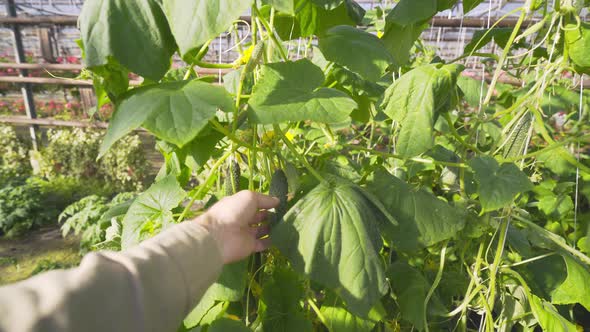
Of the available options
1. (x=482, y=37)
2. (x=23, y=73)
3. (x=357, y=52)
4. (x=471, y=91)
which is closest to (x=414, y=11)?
(x=357, y=52)

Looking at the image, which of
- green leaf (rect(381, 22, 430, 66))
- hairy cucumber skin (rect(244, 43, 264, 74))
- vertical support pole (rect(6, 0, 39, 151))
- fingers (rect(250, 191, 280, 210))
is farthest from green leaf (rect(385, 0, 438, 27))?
vertical support pole (rect(6, 0, 39, 151))

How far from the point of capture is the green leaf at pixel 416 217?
2.17ft

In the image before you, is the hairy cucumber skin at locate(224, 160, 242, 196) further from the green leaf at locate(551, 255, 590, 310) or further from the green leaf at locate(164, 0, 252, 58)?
the green leaf at locate(551, 255, 590, 310)

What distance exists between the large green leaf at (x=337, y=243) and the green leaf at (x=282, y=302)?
227mm

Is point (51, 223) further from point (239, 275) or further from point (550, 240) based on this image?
point (550, 240)

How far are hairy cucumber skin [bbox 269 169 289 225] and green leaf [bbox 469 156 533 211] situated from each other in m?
0.30

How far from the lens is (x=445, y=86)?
1.90ft

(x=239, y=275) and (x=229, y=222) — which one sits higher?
(x=229, y=222)

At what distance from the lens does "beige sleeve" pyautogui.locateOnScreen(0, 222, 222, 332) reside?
1.20 ft

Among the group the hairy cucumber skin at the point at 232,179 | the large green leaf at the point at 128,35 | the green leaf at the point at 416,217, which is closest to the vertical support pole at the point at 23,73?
the hairy cucumber skin at the point at 232,179

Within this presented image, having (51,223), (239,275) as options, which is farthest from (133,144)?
(239,275)

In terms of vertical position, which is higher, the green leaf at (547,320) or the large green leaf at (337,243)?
the large green leaf at (337,243)

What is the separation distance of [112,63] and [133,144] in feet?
11.1

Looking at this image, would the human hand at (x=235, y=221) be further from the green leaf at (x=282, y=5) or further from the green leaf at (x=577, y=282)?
the green leaf at (x=577, y=282)
